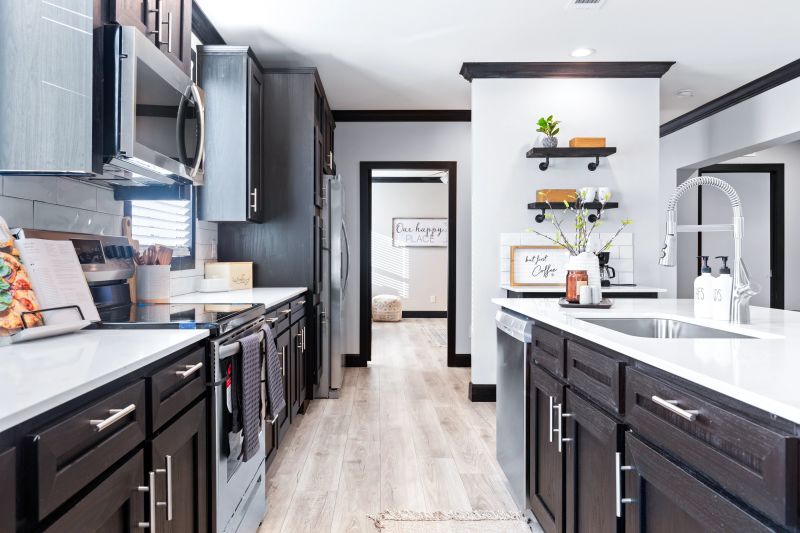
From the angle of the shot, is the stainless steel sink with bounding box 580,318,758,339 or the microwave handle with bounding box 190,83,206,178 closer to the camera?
the stainless steel sink with bounding box 580,318,758,339

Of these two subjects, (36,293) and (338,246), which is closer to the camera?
(36,293)

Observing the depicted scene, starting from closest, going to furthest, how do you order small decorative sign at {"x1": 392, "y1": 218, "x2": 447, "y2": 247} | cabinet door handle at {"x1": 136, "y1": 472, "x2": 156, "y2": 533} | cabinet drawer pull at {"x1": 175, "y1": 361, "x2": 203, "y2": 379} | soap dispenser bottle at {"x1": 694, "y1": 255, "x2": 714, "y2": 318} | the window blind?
cabinet door handle at {"x1": 136, "y1": 472, "x2": 156, "y2": 533}
cabinet drawer pull at {"x1": 175, "y1": 361, "x2": 203, "y2": 379}
soap dispenser bottle at {"x1": 694, "y1": 255, "x2": 714, "y2": 318}
the window blind
small decorative sign at {"x1": 392, "y1": 218, "x2": 447, "y2": 247}

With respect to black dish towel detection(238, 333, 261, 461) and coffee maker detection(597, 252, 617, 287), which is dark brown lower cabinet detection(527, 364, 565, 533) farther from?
coffee maker detection(597, 252, 617, 287)

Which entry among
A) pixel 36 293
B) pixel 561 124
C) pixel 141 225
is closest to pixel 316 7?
pixel 141 225

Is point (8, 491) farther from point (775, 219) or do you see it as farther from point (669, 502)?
point (775, 219)

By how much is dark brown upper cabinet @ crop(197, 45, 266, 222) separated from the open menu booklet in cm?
160

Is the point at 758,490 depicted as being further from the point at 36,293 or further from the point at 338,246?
the point at 338,246

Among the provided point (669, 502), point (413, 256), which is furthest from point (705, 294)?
point (413, 256)

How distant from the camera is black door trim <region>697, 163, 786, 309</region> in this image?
20.0ft

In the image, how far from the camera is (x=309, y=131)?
144 inches

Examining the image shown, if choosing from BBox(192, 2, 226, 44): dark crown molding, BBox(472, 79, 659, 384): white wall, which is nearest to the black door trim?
BBox(472, 79, 659, 384): white wall

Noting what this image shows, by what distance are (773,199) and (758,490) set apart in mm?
6888

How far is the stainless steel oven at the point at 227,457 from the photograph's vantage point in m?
1.60

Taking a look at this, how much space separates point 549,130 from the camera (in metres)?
3.72
